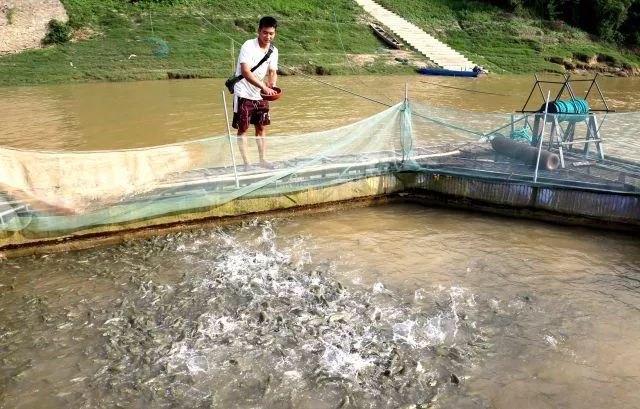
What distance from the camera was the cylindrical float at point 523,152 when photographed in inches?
283

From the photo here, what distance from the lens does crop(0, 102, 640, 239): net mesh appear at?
228 inches

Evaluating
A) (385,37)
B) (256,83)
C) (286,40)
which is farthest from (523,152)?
(385,37)

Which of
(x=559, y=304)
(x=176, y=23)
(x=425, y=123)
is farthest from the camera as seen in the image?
(x=176, y=23)

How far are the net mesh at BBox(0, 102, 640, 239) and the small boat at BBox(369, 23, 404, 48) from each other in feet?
80.4

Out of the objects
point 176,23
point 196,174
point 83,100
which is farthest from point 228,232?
point 176,23

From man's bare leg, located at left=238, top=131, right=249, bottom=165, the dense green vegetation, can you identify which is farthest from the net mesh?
the dense green vegetation

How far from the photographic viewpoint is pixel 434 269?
585 cm

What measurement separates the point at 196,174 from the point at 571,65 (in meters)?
33.6

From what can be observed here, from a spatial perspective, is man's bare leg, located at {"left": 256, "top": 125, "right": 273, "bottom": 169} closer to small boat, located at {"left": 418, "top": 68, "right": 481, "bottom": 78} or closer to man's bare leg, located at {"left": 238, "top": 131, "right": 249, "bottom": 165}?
man's bare leg, located at {"left": 238, "top": 131, "right": 249, "bottom": 165}

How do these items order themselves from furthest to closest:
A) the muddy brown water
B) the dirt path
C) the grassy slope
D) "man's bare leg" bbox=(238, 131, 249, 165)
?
the grassy slope, the dirt path, "man's bare leg" bbox=(238, 131, 249, 165), the muddy brown water

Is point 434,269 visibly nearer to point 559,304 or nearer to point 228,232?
point 559,304

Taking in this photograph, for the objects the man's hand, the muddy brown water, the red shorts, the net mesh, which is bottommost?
the muddy brown water

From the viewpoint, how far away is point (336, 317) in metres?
4.74

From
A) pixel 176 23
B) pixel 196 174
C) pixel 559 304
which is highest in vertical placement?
pixel 176 23
